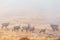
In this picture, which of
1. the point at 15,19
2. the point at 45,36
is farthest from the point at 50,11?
the point at 15,19

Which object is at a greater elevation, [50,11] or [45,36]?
[50,11]

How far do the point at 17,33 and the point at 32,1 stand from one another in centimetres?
43

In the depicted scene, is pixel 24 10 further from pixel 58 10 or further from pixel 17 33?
pixel 58 10

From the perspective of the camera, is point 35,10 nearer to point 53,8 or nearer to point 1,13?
point 53,8

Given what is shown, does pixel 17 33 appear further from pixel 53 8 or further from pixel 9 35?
pixel 53 8

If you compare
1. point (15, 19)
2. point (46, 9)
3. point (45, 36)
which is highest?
point (46, 9)

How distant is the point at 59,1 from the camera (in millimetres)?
1810

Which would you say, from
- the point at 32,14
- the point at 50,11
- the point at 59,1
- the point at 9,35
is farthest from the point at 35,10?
the point at 9,35

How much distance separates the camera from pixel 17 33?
175 centimetres

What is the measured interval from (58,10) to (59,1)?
111mm

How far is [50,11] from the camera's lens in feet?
5.96

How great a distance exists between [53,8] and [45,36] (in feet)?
1.17

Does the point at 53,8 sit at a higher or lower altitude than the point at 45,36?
higher

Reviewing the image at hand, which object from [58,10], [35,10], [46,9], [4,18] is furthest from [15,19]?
[58,10]
